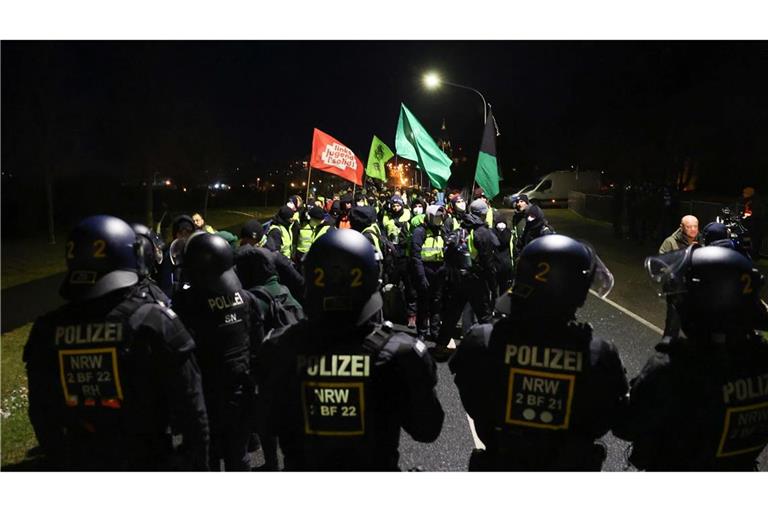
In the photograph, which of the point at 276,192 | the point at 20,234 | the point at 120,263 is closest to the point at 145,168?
the point at 20,234

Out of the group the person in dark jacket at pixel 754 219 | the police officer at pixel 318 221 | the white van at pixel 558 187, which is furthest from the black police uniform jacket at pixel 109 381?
the white van at pixel 558 187

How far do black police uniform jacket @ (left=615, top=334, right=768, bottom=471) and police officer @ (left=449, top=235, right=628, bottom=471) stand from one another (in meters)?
0.13

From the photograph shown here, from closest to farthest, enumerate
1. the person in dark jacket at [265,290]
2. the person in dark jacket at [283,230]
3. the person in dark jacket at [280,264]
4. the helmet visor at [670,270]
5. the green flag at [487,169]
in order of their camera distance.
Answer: the helmet visor at [670,270] → the person in dark jacket at [265,290] → the person in dark jacket at [280,264] → the person in dark jacket at [283,230] → the green flag at [487,169]

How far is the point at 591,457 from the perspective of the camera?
8.81 ft

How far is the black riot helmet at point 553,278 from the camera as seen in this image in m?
2.71

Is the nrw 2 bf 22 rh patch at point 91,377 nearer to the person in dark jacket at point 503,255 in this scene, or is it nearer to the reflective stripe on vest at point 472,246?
the reflective stripe on vest at point 472,246

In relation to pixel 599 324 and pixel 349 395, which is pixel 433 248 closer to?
pixel 599 324

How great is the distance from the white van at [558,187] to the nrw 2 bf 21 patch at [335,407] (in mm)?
42335

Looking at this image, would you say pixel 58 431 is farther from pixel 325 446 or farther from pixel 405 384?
pixel 405 384

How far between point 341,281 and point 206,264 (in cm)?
157

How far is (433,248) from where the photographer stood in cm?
802

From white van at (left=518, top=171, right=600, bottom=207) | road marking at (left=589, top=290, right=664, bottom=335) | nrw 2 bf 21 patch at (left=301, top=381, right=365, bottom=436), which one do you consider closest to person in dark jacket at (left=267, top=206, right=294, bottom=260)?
road marking at (left=589, top=290, right=664, bottom=335)

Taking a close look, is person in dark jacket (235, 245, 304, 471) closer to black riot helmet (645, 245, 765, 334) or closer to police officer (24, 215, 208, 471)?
police officer (24, 215, 208, 471)

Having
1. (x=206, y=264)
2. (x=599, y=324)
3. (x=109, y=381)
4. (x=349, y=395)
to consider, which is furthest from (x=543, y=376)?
(x=599, y=324)
